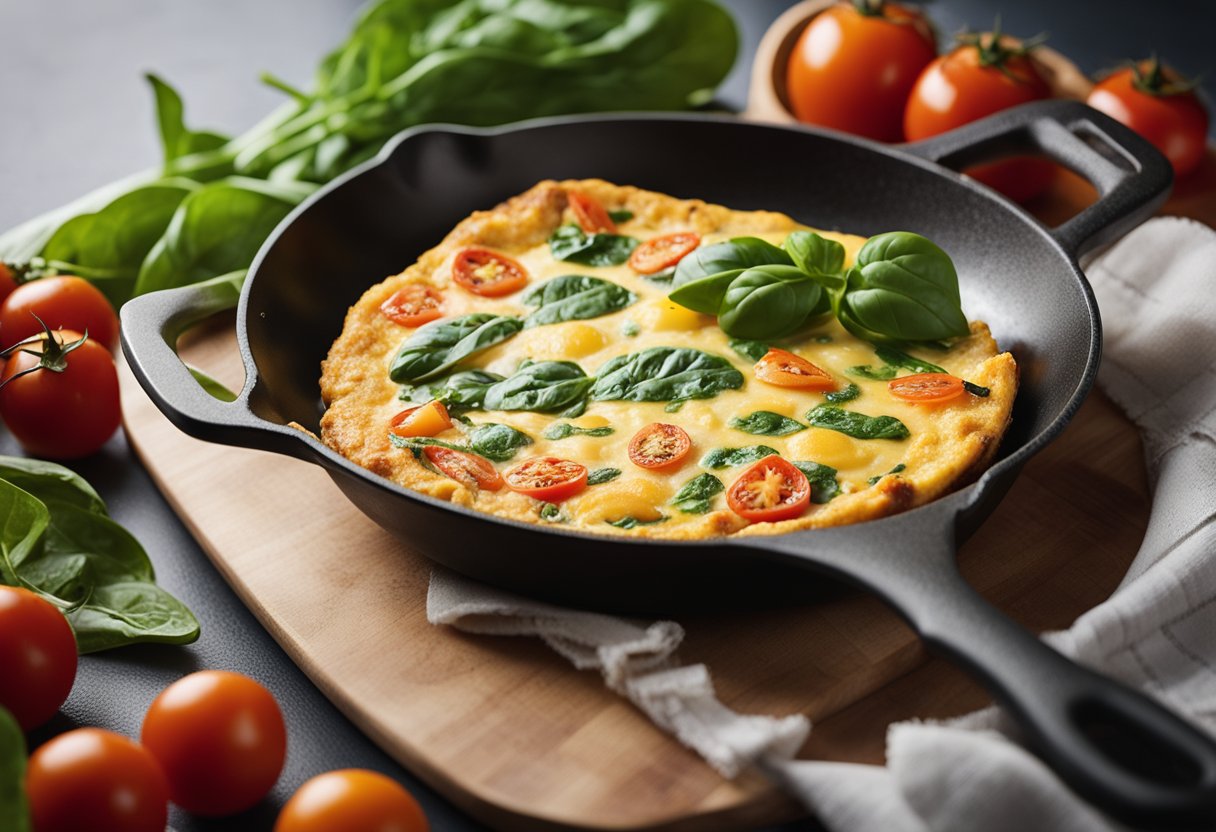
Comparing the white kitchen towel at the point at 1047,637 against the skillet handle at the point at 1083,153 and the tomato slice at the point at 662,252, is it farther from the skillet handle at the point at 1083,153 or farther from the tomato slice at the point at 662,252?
the tomato slice at the point at 662,252

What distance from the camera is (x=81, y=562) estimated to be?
3164 millimetres

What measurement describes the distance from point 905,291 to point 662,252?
82 centimetres

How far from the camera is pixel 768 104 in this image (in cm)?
500

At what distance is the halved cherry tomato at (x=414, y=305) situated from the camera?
12.1 ft

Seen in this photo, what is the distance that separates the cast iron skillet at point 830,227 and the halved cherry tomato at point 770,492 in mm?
218

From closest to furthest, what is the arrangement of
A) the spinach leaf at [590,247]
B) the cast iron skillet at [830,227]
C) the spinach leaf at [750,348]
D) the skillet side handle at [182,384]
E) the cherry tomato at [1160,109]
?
the cast iron skillet at [830,227], the skillet side handle at [182,384], the spinach leaf at [750,348], the spinach leaf at [590,247], the cherry tomato at [1160,109]

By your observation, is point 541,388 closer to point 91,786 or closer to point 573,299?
point 573,299

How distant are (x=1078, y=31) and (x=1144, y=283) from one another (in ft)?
8.74

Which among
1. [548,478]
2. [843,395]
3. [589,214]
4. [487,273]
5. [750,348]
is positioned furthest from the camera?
Answer: [589,214]

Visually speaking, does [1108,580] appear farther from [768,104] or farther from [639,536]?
[768,104]

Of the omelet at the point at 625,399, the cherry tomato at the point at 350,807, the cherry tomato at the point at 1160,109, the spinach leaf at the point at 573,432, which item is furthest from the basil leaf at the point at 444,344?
the cherry tomato at the point at 1160,109

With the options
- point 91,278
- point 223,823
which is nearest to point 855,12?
point 91,278

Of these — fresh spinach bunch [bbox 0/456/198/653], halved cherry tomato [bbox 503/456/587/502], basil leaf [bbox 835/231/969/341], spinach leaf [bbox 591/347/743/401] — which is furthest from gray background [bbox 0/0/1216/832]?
basil leaf [bbox 835/231/969/341]

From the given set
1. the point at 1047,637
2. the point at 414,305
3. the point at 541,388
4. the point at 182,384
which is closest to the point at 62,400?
the point at 182,384
